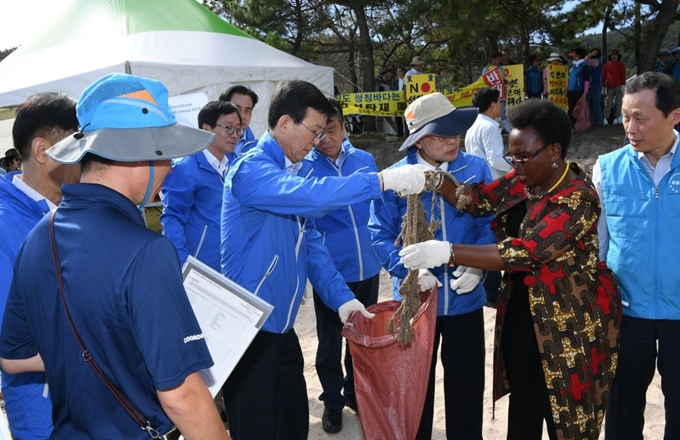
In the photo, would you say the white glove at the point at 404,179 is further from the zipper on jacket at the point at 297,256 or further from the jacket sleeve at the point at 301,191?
the zipper on jacket at the point at 297,256

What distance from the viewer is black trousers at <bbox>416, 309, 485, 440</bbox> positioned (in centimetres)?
294

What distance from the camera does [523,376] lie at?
2.66m

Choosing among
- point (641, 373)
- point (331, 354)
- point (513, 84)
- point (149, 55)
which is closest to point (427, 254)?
point (641, 373)

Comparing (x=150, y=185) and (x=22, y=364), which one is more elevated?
(x=150, y=185)

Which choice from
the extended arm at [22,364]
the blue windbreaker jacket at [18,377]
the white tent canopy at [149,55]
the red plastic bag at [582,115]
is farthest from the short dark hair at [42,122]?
the red plastic bag at [582,115]

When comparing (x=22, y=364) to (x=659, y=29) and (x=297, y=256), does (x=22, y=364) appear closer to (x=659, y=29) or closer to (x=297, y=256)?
(x=297, y=256)

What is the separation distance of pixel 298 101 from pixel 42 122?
38.4 inches

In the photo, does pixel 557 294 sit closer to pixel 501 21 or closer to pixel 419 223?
pixel 419 223

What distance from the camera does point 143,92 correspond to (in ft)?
4.98

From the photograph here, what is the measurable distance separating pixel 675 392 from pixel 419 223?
136cm

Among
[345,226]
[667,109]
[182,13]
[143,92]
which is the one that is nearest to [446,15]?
[182,13]

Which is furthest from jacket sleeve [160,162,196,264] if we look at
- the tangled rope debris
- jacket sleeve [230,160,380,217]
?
the tangled rope debris

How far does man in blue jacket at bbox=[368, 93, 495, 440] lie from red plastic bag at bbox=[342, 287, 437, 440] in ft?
0.87

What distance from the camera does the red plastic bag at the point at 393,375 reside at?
2.60 meters
